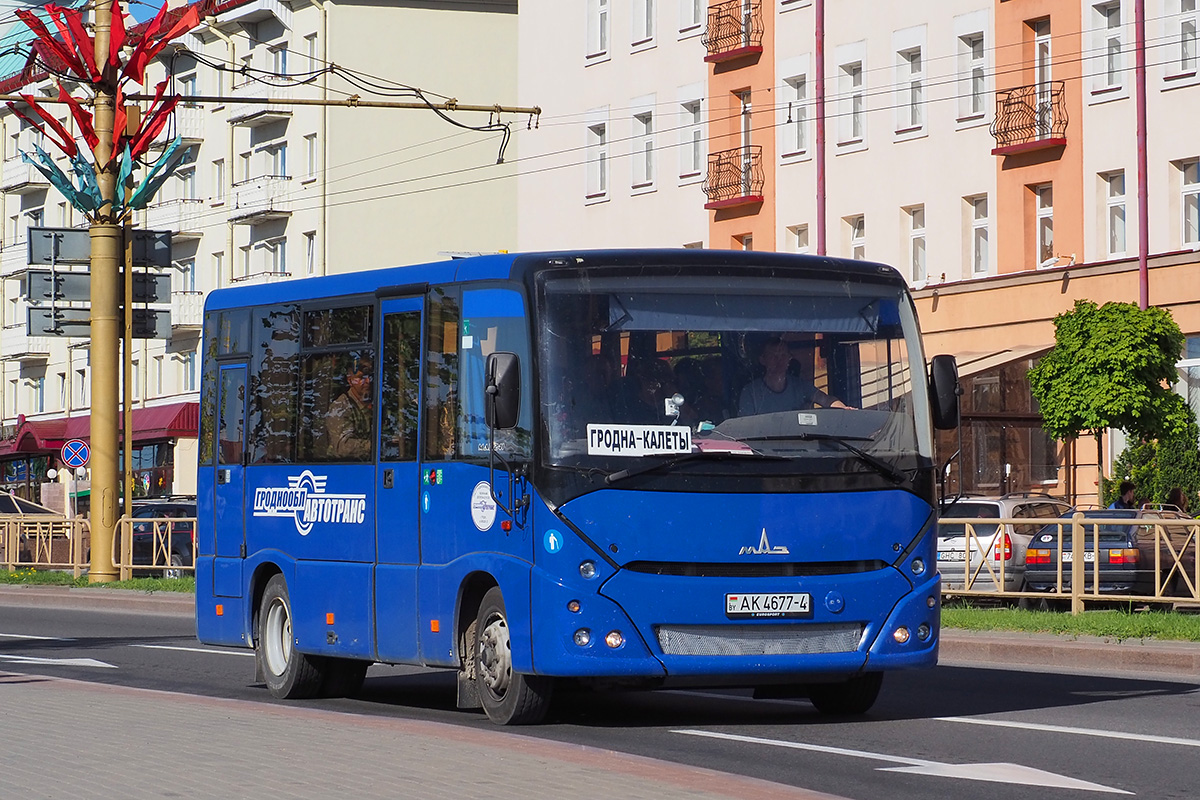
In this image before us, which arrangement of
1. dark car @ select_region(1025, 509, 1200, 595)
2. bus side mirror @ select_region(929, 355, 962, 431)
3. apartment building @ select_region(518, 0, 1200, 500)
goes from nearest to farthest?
bus side mirror @ select_region(929, 355, 962, 431) < dark car @ select_region(1025, 509, 1200, 595) < apartment building @ select_region(518, 0, 1200, 500)

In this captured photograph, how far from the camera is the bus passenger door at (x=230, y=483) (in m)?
15.5

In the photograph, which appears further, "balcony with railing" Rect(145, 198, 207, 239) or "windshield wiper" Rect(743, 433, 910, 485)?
"balcony with railing" Rect(145, 198, 207, 239)

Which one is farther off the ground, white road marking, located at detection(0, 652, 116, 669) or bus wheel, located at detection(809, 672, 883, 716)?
bus wheel, located at detection(809, 672, 883, 716)

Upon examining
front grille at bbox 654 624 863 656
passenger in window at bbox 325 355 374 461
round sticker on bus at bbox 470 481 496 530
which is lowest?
front grille at bbox 654 624 863 656

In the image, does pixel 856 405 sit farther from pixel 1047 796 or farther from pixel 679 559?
pixel 1047 796

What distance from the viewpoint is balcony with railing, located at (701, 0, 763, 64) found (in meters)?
50.4

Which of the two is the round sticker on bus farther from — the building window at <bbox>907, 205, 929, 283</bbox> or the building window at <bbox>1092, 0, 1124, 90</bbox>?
the building window at <bbox>907, 205, 929, 283</bbox>

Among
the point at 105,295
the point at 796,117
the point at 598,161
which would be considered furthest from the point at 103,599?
the point at 598,161

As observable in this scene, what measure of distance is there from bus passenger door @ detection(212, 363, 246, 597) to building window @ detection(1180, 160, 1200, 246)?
28314 mm

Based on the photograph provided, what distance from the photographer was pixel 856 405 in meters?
12.5

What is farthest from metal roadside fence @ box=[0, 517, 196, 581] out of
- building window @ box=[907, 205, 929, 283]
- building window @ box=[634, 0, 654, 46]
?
building window @ box=[634, 0, 654, 46]

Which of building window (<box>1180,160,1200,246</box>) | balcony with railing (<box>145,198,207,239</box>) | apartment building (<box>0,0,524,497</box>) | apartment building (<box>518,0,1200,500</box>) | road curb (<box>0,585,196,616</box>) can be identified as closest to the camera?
road curb (<box>0,585,196,616</box>)

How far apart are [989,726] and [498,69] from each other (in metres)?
57.7

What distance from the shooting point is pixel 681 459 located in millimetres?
12016
